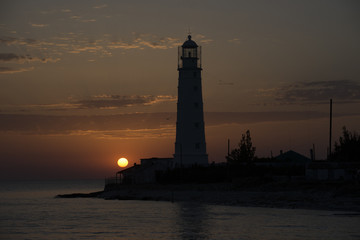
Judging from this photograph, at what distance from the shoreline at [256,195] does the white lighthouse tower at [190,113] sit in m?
4.60

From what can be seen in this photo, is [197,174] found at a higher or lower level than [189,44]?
lower

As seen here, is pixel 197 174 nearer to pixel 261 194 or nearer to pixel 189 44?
pixel 261 194

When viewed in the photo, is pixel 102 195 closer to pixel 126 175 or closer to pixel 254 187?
pixel 126 175

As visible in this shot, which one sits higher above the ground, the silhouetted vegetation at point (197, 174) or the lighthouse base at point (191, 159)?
the lighthouse base at point (191, 159)

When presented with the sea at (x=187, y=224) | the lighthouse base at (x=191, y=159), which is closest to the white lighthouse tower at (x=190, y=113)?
the lighthouse base at (x=191, y=159)

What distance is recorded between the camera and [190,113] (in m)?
71.2

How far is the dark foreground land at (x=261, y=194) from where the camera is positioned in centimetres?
4997

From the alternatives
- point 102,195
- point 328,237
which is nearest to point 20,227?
point 328,237

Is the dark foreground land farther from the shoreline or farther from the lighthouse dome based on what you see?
the lighthouse dome

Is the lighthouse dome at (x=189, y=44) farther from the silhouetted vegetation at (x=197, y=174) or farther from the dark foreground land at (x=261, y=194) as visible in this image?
the dark foreground land at (x=261, y=194)

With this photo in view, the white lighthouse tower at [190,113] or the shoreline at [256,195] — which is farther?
the white lighthouse tower at [190,113]

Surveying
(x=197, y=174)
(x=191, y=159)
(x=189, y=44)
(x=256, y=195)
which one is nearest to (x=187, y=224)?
(x=256, y=195)

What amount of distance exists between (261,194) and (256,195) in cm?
54

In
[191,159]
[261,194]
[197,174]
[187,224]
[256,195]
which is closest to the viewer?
[187,224]
